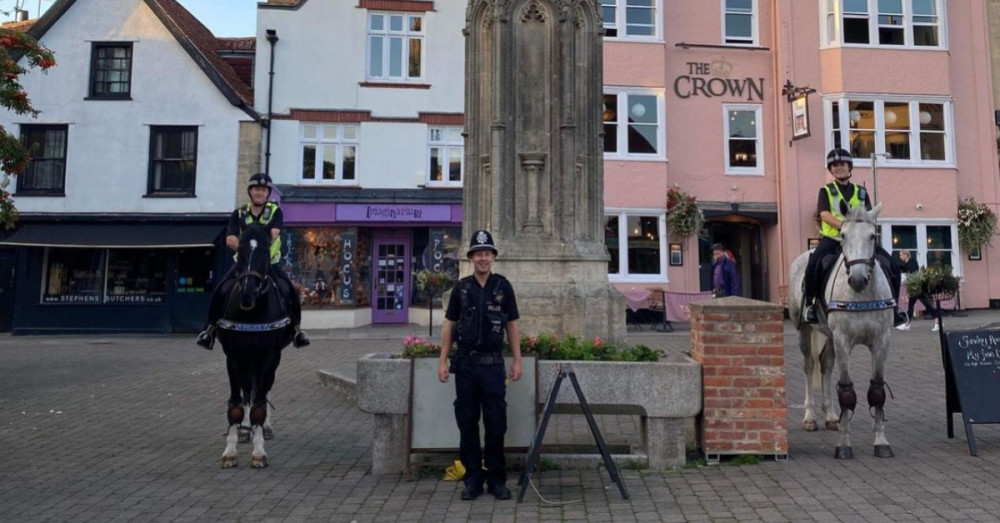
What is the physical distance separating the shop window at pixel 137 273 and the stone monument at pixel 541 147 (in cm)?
1611

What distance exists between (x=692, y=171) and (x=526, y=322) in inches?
600

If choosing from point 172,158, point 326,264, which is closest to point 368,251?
point 326,264

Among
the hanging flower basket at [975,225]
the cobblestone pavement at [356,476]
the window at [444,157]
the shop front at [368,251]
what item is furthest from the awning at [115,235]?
the hanging flower basket at [975,225]

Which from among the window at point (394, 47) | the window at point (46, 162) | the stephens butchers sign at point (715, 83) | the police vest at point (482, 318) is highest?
the window at point (394, 47)

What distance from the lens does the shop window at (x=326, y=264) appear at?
66.7 ft

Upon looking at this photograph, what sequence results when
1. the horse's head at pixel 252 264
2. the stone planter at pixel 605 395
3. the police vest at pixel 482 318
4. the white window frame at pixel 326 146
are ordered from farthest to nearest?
the white window frame at pixel 326 146
the horse's head at pixel 252 264
the stone planter at pixel 605 395
the police vest at pixel 482 318

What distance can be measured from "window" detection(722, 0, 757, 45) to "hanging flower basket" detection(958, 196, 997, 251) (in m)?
8.15

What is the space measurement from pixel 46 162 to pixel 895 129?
26060mm

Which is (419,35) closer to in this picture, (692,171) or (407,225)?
(407,225)

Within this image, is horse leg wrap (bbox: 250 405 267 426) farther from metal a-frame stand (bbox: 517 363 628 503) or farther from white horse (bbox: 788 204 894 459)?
white horse (bbox: 788 204 894 459)

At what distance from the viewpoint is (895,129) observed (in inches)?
795

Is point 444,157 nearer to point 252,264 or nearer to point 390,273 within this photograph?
point 390,273

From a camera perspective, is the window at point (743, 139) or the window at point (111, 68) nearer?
the window at point (111, 68)

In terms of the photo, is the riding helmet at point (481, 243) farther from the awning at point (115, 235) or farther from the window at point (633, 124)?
the awning at point (115, 235)
